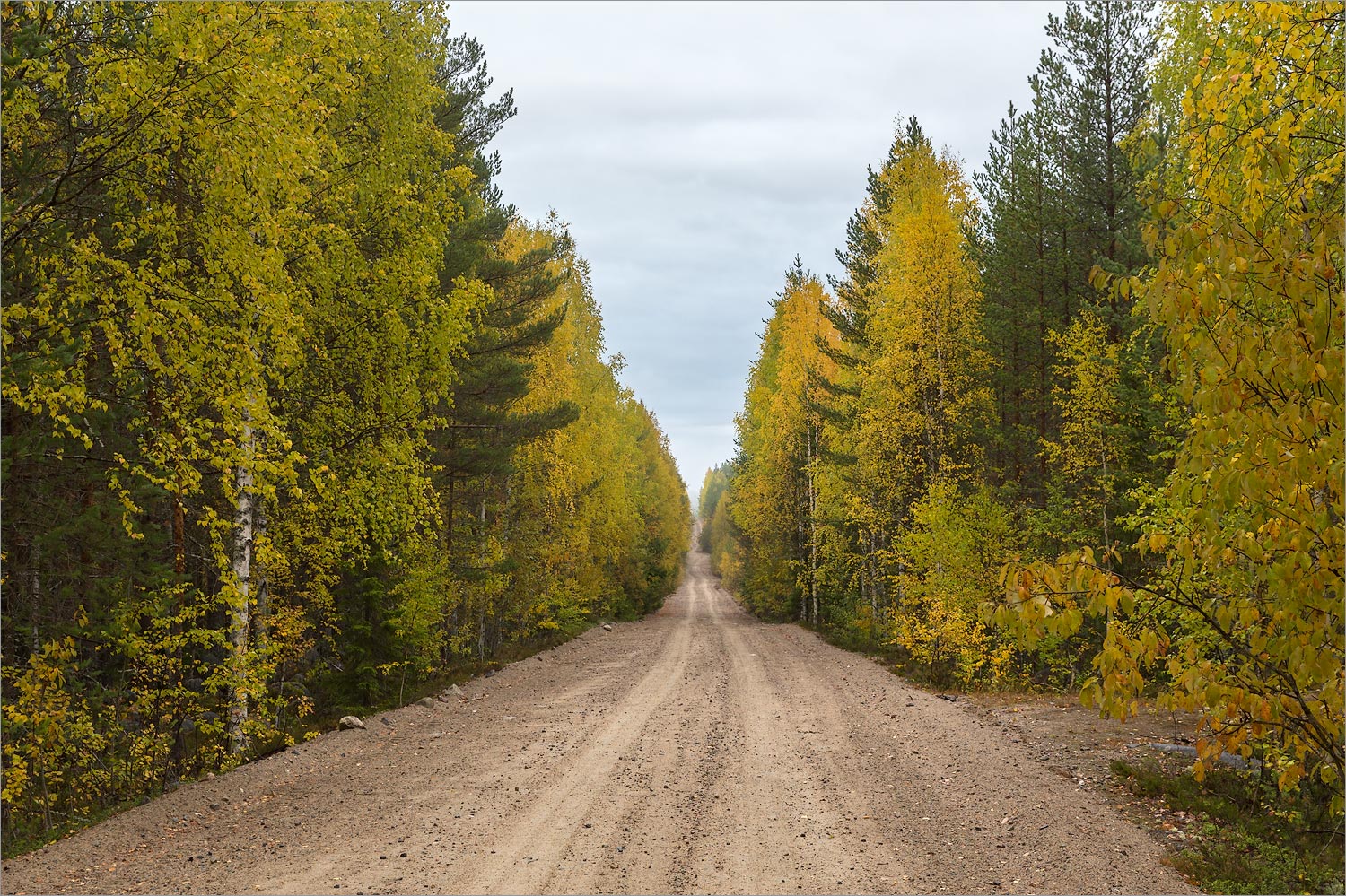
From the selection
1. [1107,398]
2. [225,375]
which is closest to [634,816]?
[225,375]

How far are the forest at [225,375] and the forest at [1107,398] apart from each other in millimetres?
6378

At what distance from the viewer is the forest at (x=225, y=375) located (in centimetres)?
612

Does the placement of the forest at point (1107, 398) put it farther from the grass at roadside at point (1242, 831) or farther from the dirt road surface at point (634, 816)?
the dirt road surface at point (634, 816)

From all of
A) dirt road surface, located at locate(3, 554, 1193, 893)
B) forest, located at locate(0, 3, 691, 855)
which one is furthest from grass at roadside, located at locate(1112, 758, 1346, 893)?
forest, located at locate(0, 3, 691, 855)

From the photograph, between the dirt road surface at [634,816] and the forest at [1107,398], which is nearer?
the forest at [1107,398]

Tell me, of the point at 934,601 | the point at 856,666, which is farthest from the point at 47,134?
the point at 856,666

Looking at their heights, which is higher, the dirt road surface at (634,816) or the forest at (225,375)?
the forest at (225,375)

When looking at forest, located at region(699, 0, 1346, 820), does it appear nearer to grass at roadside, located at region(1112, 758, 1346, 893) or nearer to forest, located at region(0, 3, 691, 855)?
grass at roadside, located at region(1112, 758, 1346, 893)

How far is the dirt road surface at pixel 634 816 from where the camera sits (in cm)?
619

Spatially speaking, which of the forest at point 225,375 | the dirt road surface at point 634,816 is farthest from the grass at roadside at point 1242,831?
the forest at point 225,375

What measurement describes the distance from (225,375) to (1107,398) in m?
14.6

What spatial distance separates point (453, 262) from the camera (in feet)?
51.4

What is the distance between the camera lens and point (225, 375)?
6727 mm

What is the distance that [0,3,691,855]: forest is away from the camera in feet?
20.1
